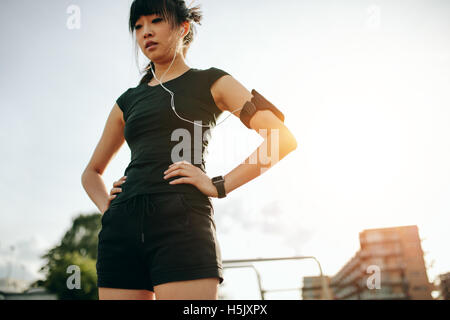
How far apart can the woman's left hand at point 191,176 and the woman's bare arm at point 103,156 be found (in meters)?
0.68

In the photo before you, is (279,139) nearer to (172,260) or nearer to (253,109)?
(253,109)

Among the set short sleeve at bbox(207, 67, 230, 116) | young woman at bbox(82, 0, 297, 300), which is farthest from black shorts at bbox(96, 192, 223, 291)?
short sleeve at bbox(207, 67, 230, 116)

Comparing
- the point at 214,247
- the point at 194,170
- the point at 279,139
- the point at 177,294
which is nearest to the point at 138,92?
the point at 194,170

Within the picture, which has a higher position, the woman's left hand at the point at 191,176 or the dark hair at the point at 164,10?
the dark hair at the point at 164,10

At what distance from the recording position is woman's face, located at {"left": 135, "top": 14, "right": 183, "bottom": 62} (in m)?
1.53

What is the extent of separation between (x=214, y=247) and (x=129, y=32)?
1292 mm

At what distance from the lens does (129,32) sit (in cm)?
173

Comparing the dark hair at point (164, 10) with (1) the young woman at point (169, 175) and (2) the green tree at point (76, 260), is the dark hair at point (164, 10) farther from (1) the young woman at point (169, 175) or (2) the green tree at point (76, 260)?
(2) the green tree at point (76, 260)

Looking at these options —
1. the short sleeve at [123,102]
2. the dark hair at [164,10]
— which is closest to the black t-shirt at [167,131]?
the short sleeve at [123,102]

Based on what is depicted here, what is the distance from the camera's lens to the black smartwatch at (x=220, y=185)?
133 cm

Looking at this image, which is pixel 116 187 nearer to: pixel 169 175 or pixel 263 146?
pixel 169 175

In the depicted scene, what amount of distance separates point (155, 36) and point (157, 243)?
101 cm

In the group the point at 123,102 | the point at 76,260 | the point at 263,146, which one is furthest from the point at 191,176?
the point at 76,260

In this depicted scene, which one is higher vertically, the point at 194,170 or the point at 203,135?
the point at 203,135
